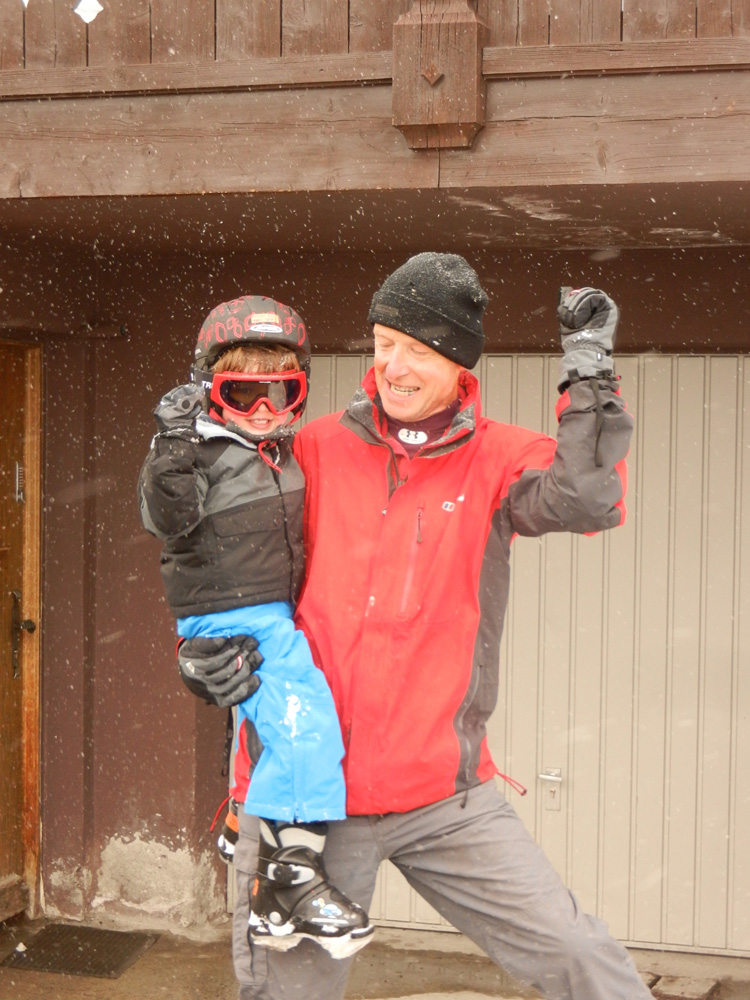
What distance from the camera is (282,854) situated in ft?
9.34

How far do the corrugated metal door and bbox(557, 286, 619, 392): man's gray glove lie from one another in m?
2.45

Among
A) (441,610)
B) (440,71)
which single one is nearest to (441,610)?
(441,610)

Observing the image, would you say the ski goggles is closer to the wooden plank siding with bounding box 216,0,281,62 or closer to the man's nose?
the man's nose

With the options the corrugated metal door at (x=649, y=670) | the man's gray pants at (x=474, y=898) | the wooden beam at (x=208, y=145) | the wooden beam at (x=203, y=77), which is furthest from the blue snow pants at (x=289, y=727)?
the corrugated metal door at (x=649, y=670)

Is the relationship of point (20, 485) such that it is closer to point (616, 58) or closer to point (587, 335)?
point (616, 58)

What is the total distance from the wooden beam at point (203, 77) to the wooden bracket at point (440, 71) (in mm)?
102

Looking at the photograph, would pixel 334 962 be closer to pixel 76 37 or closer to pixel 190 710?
pixel 190 710

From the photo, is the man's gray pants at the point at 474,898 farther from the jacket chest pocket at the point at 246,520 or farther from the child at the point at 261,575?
the jacket chest pocket at the point at 246,520

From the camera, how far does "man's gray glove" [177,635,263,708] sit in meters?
2.88

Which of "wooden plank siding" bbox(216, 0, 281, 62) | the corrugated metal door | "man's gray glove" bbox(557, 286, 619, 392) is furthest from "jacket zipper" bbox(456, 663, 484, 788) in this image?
the corrugated metal door

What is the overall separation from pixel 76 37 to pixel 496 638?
2.64 m

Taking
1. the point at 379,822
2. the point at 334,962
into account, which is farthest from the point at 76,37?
the point at 334,962

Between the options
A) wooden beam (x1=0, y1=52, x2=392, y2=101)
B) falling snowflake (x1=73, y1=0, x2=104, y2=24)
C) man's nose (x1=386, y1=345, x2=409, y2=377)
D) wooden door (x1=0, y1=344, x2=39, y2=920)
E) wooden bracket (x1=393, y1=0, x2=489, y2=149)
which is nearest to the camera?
man's nose (x1=386, y1=345, x2=409, y2=377)

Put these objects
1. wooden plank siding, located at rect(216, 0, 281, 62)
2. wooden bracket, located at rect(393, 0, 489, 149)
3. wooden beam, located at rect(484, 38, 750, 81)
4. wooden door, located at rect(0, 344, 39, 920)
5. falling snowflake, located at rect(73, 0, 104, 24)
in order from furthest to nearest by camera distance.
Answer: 1. wooden door, located at rect(0, 344, 39, 920)
2. falling snowflake, located at rect(73, 0, 104, 24)
3. wooden plank siding, located at rect(216, 0, 281, 62)
4. wooden bracket, located at rect(393, 0, 489, 149)
5. wooden beam, located at rect(484, 38, 750, 81)
